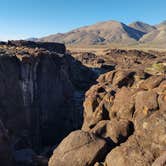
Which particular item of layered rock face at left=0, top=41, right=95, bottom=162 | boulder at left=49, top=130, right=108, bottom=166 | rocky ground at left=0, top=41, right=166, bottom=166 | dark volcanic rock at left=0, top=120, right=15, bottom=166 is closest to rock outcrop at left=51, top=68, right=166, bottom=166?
rocky ground at left=0, top=41, right=166, bottom=166

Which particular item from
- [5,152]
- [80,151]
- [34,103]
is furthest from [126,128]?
[34,103]

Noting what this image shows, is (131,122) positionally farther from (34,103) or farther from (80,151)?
(34,103)

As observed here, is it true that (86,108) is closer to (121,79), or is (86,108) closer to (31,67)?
(121,79)

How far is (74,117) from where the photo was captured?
49969mm

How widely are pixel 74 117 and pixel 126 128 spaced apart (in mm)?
20816

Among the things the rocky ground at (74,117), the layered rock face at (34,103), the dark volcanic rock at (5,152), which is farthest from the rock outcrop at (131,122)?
the layered rock face at (34,103)

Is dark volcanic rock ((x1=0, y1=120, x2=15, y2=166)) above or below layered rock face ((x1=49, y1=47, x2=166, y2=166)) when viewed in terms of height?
below

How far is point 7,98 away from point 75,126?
9978 millimetres

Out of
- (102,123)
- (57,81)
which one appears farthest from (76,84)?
(102,123)

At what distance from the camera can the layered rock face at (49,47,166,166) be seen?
85.0 ft

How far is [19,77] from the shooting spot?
157ft

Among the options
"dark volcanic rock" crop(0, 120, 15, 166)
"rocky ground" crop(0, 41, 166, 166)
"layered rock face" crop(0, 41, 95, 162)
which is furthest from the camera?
"layered rock face" crop(0, 41, 95, 162)

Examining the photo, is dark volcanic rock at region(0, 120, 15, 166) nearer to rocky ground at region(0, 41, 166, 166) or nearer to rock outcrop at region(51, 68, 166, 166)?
rocky ground at region(0, 41, 166, 166)

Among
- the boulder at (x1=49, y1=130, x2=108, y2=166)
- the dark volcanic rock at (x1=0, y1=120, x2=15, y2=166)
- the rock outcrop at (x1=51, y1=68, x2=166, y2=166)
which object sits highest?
the rock outcrop at (x1=51, y1=68, x2=166, y2=166)
